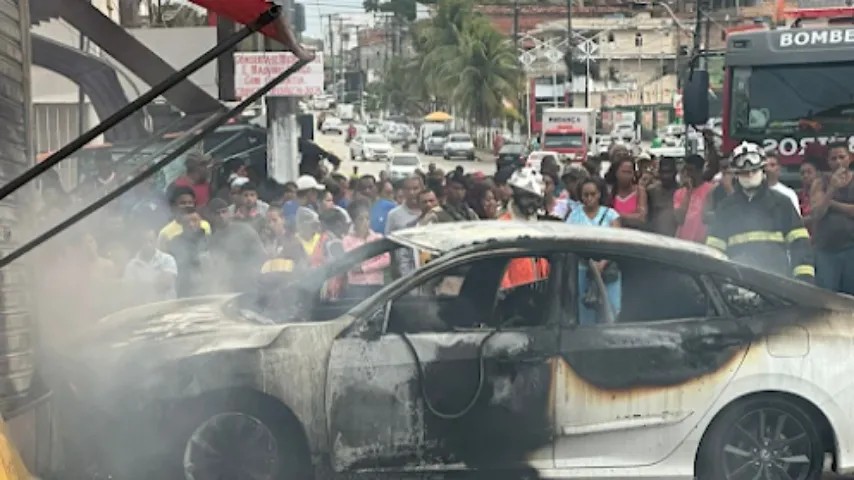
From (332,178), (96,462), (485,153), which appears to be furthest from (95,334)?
(485,153)

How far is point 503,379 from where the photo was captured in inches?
223

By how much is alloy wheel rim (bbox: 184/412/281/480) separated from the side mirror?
835cm

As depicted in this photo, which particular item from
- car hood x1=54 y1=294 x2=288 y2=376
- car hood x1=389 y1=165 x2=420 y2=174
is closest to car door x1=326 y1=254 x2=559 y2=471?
car hood x1=54 y1=294 x2=288 y2=376

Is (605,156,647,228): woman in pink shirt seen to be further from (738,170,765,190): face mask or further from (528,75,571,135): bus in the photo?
(528,75,571,135): bus

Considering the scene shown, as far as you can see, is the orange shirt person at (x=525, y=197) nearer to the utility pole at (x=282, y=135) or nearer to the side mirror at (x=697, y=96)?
the side mirror at (x=697, y=96)

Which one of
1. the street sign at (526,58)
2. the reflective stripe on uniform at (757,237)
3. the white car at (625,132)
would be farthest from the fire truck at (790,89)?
the street sign at (526,58)

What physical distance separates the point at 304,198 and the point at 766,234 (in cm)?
516

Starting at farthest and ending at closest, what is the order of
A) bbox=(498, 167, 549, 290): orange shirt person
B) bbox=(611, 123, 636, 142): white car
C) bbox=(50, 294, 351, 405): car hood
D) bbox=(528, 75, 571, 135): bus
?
1. bbox=(528, 75, 571, 135): bus
2. bbox=(611, 123, 636, 142): white car
3. bbox=(498, 167, 549, 290): orange shirt person
4. bbox=(50, 294, 351, 405): car hood

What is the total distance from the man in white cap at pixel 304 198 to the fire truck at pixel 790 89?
4.72m

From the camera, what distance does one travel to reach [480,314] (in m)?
5.88

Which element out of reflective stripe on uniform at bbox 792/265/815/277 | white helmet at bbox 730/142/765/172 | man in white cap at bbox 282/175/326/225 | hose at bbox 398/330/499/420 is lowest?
hose at bbox 398/330/499/420

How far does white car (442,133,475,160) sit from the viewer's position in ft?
193

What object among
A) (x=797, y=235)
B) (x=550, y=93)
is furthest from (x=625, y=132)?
(x=797, y=235)

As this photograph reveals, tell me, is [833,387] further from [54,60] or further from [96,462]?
[54,60]
